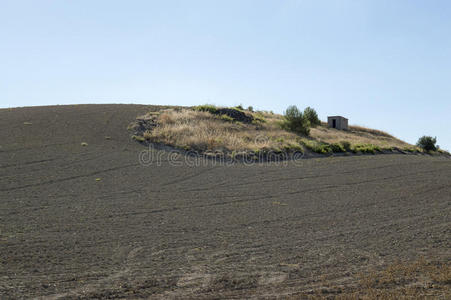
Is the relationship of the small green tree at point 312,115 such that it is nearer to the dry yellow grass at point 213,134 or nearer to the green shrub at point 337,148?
the dry yellow grass at point 213,134

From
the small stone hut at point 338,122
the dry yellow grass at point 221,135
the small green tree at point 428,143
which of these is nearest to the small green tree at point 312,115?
the small stone hut at point 338,122

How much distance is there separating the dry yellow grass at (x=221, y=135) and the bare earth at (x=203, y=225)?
19.8ft

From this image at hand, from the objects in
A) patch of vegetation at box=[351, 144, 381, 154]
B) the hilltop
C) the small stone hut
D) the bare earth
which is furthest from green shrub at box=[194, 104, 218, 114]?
the bare earth

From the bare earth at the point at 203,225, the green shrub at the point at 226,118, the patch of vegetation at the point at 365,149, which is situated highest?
the green shrub at the point at 226,118

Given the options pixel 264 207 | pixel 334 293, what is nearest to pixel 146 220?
pixel 264 207

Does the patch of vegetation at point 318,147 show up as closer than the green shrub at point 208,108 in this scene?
Yes

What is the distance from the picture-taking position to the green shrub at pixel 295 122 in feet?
122

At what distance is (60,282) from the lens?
21.2ft

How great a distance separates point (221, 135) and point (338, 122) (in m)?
24.8

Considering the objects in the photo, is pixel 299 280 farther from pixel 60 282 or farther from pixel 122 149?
pixel 122 149

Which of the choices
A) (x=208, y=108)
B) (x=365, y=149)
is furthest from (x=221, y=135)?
(x=365, y=149)

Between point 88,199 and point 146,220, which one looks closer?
point 146,220

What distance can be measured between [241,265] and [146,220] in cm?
436

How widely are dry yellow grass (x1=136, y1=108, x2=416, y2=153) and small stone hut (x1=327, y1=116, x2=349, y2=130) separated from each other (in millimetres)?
13096
